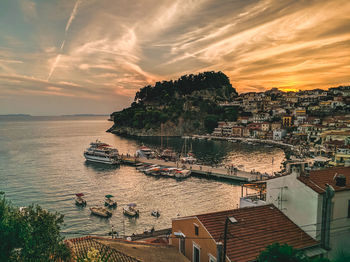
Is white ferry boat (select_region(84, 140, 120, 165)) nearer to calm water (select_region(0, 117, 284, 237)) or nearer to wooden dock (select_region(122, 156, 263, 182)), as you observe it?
calm water (select_region(0, 117, 284, 237))

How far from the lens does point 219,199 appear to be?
32.8 metres

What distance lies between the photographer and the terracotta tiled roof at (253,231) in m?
10.4

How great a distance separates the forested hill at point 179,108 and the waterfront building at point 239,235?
376ft

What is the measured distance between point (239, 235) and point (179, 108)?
132 metres

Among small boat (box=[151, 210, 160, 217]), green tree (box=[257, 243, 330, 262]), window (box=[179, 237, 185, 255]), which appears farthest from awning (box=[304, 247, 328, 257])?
small boat (box=[151, 210, 160, 217])

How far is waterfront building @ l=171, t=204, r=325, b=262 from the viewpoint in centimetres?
1052

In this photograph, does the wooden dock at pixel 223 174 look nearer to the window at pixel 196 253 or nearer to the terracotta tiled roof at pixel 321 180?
the terracotta tiled roof at pixel 321 180

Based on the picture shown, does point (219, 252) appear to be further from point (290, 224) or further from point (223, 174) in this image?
point (223, 174)

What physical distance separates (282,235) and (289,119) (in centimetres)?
11834

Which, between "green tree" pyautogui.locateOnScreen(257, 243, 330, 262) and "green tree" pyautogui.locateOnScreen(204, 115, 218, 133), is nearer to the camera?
"green tree" pyautogui.locateOnScreen(257, 243, 330, 262)

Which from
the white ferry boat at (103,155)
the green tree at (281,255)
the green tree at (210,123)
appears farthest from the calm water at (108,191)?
the green tree at (210,123)

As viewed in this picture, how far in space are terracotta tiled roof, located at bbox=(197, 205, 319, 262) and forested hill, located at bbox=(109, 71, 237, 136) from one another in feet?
377

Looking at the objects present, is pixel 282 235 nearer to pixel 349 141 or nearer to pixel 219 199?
pixel 219 199

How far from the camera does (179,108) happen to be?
141 m
